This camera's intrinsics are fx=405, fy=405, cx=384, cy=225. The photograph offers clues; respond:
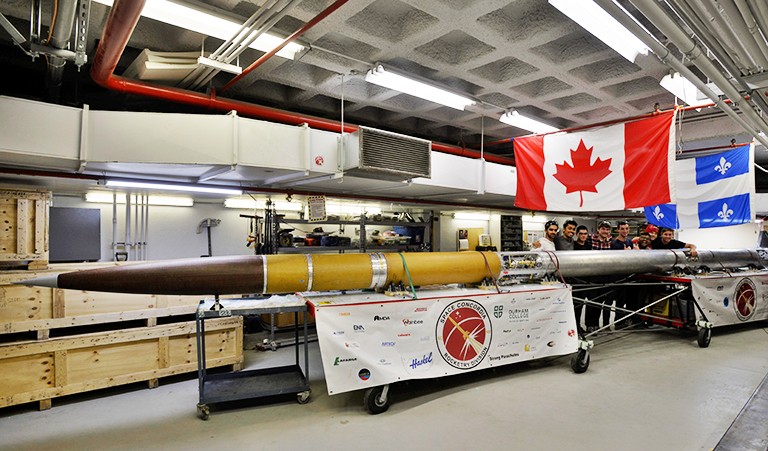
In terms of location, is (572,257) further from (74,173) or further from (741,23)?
(74,173)

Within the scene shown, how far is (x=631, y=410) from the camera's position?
357cm

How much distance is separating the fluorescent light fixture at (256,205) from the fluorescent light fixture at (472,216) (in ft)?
11.6

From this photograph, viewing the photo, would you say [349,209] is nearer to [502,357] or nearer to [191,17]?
[502,357]

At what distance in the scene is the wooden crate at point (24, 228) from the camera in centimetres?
356

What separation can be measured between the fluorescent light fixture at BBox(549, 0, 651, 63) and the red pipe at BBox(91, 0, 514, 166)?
2491 millimetres

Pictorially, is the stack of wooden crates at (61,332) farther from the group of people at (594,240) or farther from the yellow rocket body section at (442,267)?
the group of people at (594,240)

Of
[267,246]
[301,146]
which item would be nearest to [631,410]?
[301,146]

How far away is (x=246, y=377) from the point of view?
3939 mm

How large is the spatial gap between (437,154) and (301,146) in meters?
1.81

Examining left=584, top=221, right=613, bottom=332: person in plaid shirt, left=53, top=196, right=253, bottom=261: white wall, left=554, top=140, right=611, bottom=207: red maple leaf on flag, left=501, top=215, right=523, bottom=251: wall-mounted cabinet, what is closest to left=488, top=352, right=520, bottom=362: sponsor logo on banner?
left=554, top=140, right=611, bottom=207: red maple leaf on flag

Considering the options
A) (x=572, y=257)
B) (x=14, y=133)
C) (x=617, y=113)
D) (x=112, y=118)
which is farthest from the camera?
(x=617, y=113)

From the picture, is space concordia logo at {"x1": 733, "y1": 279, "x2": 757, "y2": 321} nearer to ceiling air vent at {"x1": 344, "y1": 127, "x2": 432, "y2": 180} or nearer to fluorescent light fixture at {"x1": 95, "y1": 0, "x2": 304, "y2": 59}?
ceiling air vent at {"x1": 344, "y1": 127, "x2": 432, "y2": 180}

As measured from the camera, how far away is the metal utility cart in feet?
11.2

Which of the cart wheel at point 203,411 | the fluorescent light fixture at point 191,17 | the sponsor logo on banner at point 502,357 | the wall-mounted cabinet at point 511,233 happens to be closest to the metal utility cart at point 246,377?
the cart wheel at point 203,411
